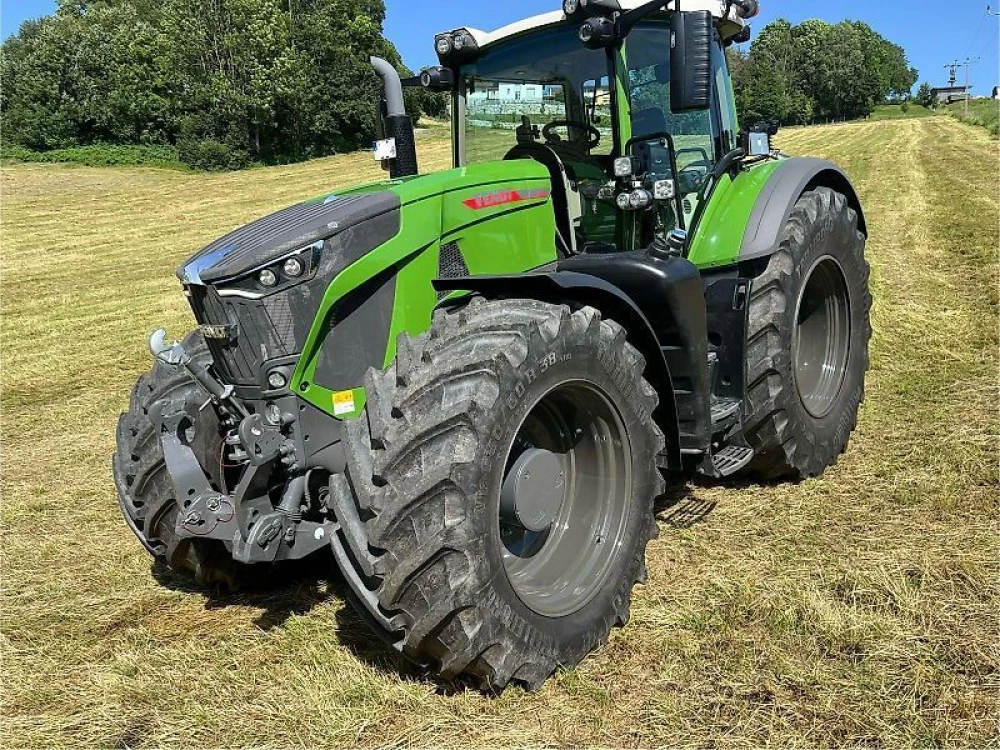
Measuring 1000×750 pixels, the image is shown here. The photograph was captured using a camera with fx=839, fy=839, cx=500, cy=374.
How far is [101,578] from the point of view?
12.8ft

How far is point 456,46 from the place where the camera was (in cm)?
423

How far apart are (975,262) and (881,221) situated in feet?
12.1

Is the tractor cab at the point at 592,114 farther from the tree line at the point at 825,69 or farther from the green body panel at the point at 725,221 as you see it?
the tree line at the point at 825,69

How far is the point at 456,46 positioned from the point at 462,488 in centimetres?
262

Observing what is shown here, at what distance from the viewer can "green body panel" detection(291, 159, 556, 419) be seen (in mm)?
2959

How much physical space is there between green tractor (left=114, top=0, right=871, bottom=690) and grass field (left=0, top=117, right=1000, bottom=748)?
0.20 metres

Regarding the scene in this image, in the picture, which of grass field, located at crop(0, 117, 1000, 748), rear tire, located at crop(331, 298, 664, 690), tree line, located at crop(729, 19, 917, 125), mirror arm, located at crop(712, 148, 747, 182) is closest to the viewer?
rear tire, located at crop(331, 298, 664, 690)

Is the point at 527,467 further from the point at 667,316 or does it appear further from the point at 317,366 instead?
the point at 667,316

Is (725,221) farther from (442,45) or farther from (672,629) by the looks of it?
(672,629)

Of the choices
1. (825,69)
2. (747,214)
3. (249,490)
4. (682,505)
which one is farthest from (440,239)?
(825,69)

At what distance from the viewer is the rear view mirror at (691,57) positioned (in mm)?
3320

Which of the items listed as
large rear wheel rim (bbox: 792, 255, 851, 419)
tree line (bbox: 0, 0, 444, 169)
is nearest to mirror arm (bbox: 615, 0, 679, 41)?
large rear wheel rim (bbox: 792, 255, 851, 419)

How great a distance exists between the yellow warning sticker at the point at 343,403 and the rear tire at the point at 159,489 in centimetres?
54

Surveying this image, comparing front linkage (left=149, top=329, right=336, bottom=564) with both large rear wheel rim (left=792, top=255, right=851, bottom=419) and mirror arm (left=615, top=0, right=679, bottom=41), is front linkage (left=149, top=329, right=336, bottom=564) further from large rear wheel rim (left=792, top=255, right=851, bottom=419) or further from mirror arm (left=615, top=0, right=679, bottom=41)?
large rear wheel rim (left=792, top=255, right=851, bottom=419)
